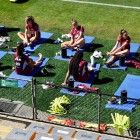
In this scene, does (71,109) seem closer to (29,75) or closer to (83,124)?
(83,124)

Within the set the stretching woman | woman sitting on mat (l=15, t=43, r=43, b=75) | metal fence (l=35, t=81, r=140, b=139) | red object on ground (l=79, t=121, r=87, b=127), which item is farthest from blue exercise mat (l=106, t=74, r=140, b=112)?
the stretching woman

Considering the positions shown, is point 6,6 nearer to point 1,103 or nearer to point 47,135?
point 1,103

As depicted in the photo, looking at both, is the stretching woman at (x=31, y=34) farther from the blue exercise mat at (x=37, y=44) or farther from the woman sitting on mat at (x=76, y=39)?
the woman sitting on mat at (x=76, y=39)

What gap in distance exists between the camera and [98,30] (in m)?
17.1

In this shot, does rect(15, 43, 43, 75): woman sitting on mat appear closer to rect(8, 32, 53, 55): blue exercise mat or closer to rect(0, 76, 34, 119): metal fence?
rect(0, 76, 34, 119): metal fence

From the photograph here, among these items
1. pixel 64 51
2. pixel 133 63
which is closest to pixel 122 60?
pixel 133 63

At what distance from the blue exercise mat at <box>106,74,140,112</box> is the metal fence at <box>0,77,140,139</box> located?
0.11 metres

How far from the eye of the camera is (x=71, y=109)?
11.3 metres

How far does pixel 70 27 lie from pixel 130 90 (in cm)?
619

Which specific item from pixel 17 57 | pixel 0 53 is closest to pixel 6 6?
pixel 0 53

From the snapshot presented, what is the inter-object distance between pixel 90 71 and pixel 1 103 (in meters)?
3.49

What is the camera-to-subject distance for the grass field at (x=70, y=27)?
38.1 ft

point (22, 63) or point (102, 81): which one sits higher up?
point (22, 63)

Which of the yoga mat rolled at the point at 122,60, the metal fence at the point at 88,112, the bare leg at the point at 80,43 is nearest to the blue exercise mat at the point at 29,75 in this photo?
the metal fence at the point at 88,112
